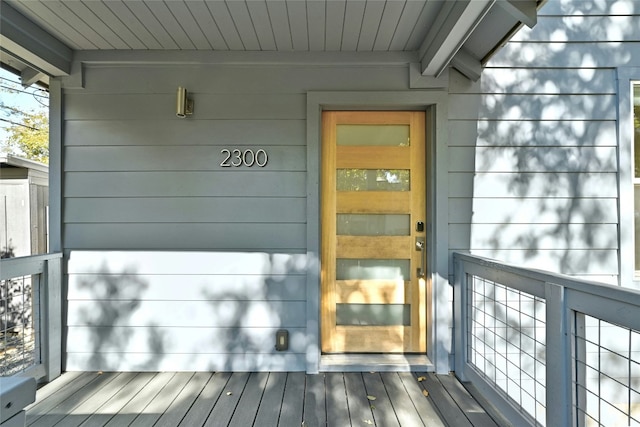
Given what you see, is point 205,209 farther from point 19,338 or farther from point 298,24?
point 19,338

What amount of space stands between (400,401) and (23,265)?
2.69m

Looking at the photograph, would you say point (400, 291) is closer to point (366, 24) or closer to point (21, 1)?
point (366, 24)

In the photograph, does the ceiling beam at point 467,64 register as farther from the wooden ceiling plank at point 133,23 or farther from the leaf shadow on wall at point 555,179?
the wooden ceiling plank at point 133,23

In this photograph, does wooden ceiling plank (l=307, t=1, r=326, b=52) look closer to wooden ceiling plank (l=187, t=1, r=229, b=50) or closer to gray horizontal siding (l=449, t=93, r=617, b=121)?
wooden ceiling plank (l=187, t=1, r=229, b=50)

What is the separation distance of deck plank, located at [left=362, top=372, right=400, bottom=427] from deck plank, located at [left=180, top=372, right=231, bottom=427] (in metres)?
1.01

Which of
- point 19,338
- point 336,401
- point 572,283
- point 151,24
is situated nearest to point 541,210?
point 572,283

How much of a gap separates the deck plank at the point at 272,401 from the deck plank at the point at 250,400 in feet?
0.10

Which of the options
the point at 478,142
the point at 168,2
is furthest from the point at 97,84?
the point at 478,142

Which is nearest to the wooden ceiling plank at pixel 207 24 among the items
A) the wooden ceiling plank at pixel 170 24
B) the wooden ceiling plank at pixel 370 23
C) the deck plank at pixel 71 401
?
the wooden ceiling plank at pixel 170 24

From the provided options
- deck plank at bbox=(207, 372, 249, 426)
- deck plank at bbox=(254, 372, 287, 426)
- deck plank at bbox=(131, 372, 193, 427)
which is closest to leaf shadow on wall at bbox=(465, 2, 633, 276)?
deck plank at bbox=(254, 372, 287, 426)

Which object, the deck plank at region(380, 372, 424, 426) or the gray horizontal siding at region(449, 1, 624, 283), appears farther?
the gray horizontal siding at region(449, 1, 624, 283)

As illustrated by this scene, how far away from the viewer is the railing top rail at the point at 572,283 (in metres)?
1.16

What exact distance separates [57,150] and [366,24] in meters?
2.48

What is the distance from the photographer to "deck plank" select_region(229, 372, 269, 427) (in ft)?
6.24
